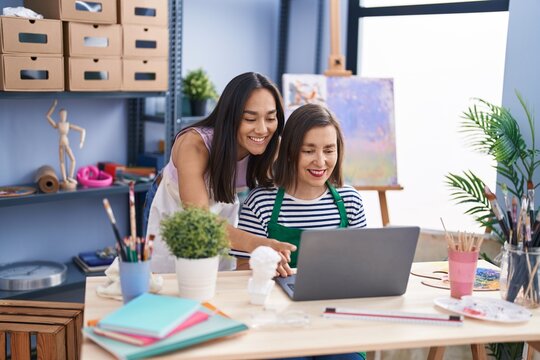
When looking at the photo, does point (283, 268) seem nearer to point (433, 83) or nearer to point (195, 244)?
point (195, 244)

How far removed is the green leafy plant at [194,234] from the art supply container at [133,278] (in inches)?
3.2

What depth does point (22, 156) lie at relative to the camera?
3215mm

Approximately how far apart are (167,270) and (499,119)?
58.9 inches

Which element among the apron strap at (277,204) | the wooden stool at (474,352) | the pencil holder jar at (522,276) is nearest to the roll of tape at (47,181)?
the apron strap at (277,204)

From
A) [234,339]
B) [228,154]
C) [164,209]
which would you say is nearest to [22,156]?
[164,209]

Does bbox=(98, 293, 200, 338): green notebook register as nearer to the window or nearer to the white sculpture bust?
the white sculpture bust

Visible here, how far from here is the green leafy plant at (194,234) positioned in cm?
156

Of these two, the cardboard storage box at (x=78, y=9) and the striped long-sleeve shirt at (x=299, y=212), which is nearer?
the striped long-sleeve shirt at (x=299, y=212)

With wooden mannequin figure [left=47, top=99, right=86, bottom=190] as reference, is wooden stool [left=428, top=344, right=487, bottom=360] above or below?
below

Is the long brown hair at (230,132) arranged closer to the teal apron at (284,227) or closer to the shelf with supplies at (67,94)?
the teal apron at (284,227)

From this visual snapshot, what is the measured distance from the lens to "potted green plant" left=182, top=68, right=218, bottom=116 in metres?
3.60

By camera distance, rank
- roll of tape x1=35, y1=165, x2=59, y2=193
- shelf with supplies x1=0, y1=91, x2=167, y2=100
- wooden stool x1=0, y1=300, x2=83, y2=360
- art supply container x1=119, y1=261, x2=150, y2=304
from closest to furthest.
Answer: art supply container x1=119, y1=261, x2=150, y2=304, wooden stool x1=0, y1=300, x2=83, y2=360, shelf with supplies x1=0, y1=91, x2=167, y2=100, roll of tape x1=35, y1=165, x2=59, y2=193

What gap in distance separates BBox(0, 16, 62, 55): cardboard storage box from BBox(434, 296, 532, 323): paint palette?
6.57ft

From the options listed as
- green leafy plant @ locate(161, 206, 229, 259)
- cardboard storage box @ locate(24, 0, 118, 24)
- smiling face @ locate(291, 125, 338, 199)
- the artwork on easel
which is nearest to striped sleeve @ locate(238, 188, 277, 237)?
smiling face @ locate(291, 125, 338, 199)
